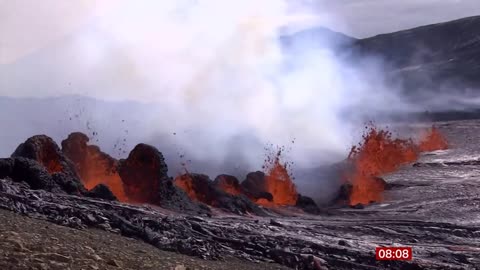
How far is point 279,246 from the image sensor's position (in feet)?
70.3

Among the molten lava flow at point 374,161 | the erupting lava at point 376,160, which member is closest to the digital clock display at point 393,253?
the erupting lava at point 376,160

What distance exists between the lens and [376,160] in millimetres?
55375

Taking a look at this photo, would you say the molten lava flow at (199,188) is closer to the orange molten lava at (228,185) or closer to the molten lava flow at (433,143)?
the orange molten lava at (228,185)

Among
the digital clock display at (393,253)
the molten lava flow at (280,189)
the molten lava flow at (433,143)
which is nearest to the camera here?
the digital clock display at (393,253)

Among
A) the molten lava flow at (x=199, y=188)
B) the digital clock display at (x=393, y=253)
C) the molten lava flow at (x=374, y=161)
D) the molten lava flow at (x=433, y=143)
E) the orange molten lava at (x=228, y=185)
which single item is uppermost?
the molten lava flow at (x=433, y=143)

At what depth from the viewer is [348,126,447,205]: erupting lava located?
136 ft

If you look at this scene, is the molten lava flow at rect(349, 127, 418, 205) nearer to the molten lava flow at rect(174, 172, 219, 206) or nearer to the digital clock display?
the molten lava flow at rect(174, 172, 219, 206)

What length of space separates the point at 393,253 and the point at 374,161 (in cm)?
3259

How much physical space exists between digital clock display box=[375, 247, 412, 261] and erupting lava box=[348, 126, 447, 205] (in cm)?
1548

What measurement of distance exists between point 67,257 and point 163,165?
53.5ft

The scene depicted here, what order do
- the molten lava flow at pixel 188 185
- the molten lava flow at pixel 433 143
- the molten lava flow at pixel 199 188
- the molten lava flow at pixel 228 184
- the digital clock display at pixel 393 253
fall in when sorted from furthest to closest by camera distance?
the molten lava flow at pixel 433 143
the molten lava flow at pixel 228 184
the molten lava flow at pixel 188 185
the molten lava flow at pixel 199 188
the digital clock display at pixel 393 253

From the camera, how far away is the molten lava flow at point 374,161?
4156 cm

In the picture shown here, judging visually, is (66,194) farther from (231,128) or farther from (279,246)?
(231,128)

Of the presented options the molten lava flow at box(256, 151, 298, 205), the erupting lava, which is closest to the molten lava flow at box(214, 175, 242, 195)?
the molten lava flow at box(256, 151, 298, 205)
